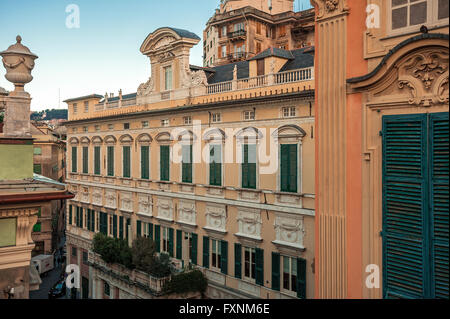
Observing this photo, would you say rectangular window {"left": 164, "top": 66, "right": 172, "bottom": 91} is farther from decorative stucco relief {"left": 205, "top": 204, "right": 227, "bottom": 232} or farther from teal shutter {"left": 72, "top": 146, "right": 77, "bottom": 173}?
teal shutter {"left": 72, "top": 146, "right": 77, "bottom": 173}

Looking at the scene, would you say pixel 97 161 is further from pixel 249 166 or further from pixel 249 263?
pixel 249 263

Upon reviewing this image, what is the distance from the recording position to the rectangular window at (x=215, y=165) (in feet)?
68.2

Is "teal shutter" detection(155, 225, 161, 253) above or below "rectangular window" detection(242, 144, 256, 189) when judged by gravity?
below

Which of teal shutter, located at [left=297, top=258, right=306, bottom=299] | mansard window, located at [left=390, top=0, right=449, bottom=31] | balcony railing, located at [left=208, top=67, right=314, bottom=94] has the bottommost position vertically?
teal shutter, located at [left=297, top=258, right=306, bottom=299]

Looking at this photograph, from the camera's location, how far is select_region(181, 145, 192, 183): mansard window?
22.5 meters

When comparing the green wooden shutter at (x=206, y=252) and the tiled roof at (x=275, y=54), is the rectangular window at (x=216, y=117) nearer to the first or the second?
the tiled roof at (x=275, y=54)

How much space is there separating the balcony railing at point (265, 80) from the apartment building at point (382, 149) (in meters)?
10.5

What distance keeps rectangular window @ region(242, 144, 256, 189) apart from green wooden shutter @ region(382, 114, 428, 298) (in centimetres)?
1239

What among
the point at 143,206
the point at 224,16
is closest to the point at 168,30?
the point at 143,206

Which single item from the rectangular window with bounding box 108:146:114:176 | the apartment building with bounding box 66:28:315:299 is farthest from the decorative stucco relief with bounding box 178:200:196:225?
the rectangular window with bounding box 108:146:114:176

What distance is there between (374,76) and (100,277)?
2326 centimetres

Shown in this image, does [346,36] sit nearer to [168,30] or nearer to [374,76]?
[374,76]

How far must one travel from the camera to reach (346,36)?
23.9 ft

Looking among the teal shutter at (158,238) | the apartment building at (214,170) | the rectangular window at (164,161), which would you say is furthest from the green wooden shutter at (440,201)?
the teal shutter at (158,238)
